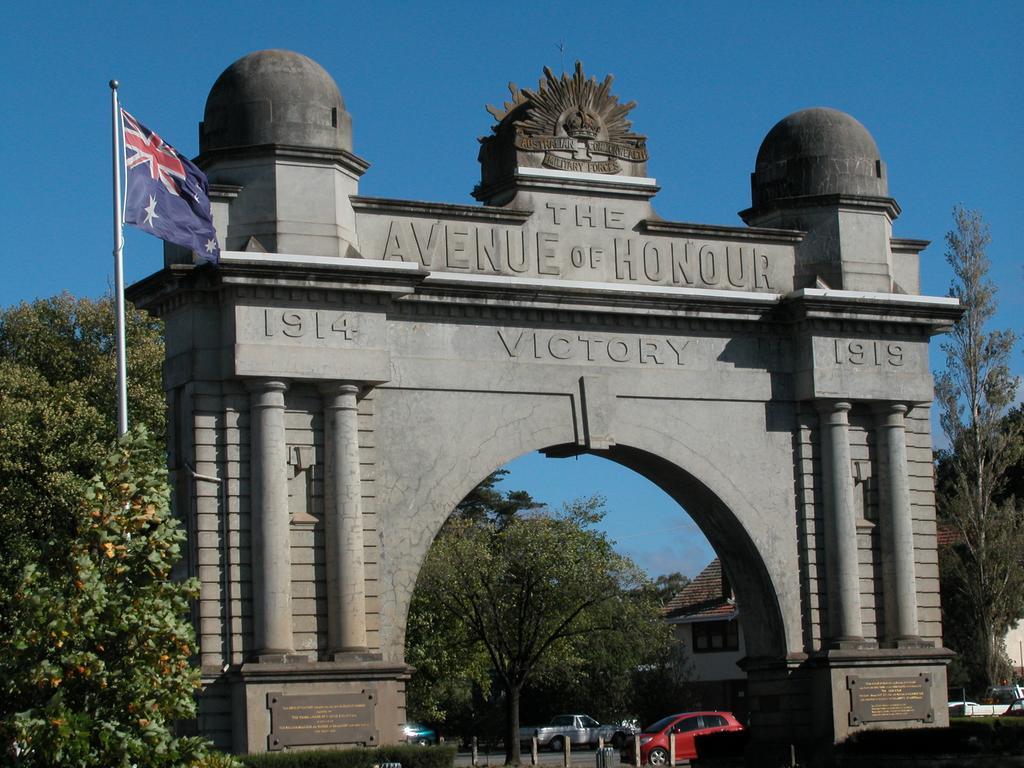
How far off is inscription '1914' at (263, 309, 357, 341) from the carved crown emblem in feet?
13.6

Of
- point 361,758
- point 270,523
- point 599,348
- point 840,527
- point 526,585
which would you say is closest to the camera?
point 361,758

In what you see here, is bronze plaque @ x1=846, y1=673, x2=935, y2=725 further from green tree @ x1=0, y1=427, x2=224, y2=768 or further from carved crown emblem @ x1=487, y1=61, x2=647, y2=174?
green tree @ x1=0, y1=427, x2=224, y2=768

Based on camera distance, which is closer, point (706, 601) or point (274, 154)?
point (274, 154)

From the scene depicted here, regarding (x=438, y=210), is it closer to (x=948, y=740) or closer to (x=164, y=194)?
(x=164, y=194)

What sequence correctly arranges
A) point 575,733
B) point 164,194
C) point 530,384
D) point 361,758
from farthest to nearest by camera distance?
point 575,733, point 530,384, point 164,194, point 361,758

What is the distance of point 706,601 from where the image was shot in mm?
60750

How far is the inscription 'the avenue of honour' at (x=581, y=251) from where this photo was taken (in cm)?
2491

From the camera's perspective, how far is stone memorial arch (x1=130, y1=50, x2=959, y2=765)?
912 inches

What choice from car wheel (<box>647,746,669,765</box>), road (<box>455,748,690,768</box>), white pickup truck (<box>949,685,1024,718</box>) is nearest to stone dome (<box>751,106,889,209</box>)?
road (<box>455,748,690,768</box>)

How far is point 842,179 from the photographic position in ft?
90.9

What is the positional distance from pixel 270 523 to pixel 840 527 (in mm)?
9134

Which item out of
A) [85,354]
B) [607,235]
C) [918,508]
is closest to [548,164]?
[607,235]

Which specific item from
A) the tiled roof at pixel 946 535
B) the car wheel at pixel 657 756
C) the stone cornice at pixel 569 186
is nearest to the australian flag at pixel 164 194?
the stone cornice at pixel 569 186

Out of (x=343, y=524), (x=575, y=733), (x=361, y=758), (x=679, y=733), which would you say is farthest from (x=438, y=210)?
(x=575, y=733)
